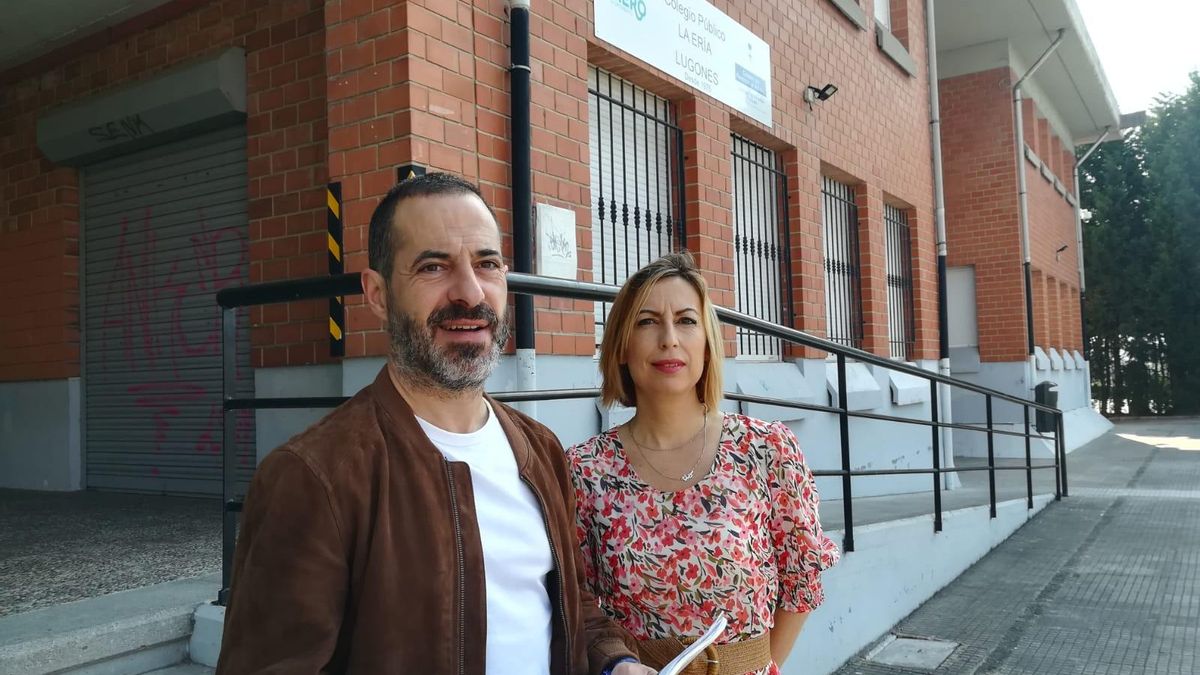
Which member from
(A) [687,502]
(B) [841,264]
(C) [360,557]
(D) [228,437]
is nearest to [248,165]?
(D) [228,437]

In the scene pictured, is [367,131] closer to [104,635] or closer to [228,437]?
[228,437]

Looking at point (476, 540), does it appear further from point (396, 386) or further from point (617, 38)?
point (617, 38)

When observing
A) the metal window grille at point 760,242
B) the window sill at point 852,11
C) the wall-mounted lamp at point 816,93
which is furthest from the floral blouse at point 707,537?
the window sill at point 852,11

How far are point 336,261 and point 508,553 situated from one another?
8.85ft

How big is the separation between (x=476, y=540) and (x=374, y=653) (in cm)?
22

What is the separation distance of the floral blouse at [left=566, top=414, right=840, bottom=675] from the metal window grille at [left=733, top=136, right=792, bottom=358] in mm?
4426

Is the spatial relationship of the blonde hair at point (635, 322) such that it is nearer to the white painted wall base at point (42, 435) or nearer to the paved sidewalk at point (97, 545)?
the paved sidewalk at point (97, 545)

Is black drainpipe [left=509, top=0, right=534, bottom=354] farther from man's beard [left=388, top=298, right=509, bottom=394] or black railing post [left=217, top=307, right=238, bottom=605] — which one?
man's beard [left=388, top=298, right=509, bottom=394]

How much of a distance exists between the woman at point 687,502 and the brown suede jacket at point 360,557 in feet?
2.09

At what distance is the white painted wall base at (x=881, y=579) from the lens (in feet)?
12.5

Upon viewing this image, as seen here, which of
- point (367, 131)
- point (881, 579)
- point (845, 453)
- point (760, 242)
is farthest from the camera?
Answer: point (760, 242)

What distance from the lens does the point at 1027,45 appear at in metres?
14.0

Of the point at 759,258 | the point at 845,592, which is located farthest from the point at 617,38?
the point at 845,592

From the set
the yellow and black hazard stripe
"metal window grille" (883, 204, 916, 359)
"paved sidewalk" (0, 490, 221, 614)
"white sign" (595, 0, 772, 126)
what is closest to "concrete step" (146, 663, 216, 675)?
"paved sidewalk" (0, 490, 221, 614)
